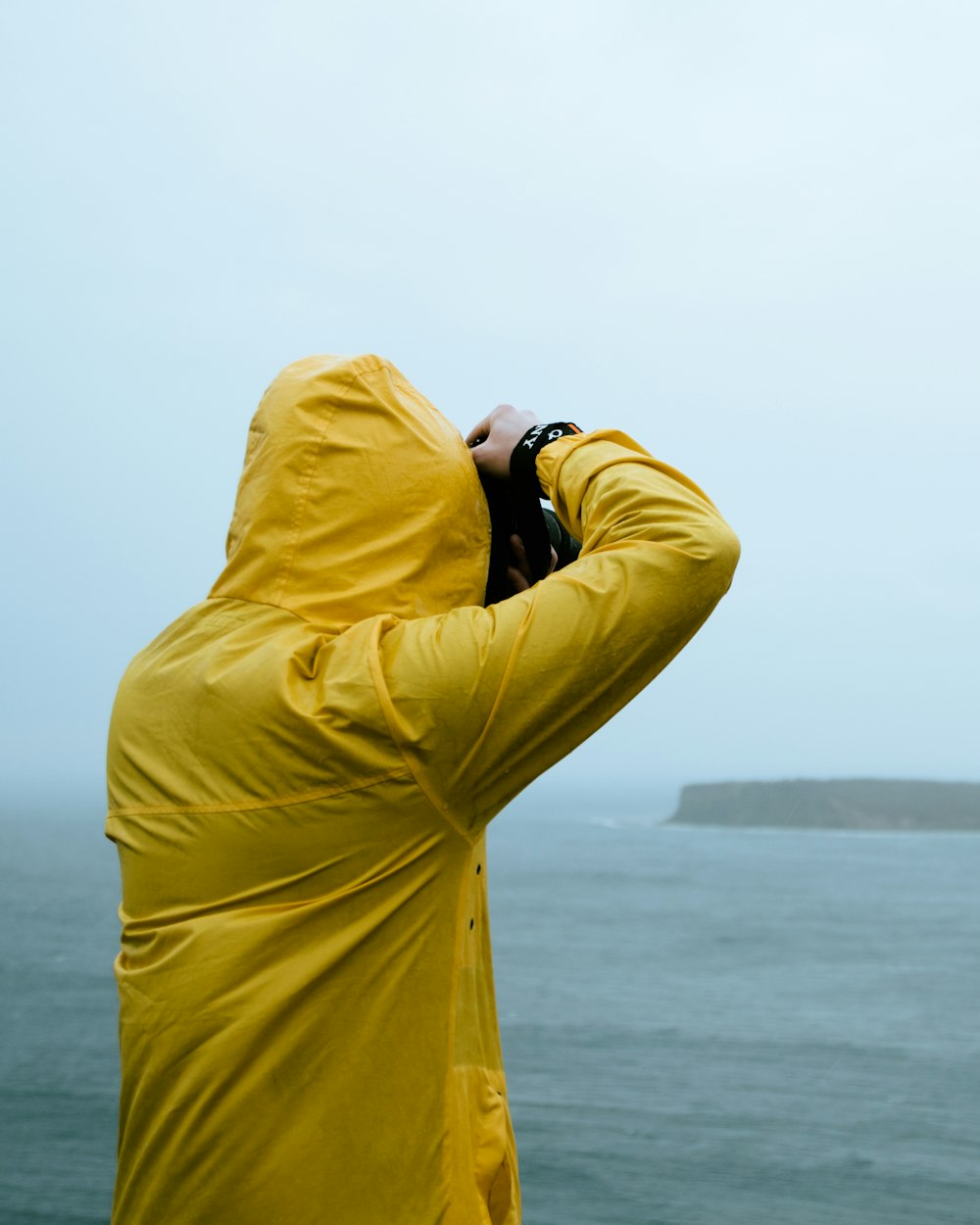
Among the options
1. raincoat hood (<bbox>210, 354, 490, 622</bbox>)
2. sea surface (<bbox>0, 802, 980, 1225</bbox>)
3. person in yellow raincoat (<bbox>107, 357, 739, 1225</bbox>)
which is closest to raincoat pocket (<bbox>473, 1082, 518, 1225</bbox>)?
person in yellow raincoat (<bbox>107, 357, 739, 1225</bbox>)

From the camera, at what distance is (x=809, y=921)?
55781 millimetres

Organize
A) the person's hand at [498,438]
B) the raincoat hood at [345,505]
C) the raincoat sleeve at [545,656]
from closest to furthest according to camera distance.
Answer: the raincoat sleeve at [545,656] < the raincoat hood at [345,505] < the person's hand at [498,438]

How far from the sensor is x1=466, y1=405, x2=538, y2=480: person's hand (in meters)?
1.13

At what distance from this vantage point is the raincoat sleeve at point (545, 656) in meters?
0.89

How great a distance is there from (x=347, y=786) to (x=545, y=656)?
200mm

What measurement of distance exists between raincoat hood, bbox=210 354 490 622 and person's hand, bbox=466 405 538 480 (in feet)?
0.24

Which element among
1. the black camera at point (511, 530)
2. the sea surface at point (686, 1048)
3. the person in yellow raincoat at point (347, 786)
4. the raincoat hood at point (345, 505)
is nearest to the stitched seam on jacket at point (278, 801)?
the person in yellow raincoat at point (347, 786)

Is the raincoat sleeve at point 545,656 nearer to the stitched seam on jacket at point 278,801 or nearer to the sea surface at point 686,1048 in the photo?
the stitched seam on jacket at point 278,801

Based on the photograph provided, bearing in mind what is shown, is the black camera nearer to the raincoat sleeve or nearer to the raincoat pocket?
the raincoat sleeve

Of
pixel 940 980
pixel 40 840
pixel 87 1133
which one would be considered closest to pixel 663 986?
pixel 940 980

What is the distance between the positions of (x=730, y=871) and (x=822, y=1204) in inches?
2026

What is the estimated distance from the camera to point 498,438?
3.76ft

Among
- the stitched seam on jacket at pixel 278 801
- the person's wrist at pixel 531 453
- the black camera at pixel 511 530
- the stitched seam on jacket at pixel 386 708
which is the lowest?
the stitched seam on jacket at pixel 278 801

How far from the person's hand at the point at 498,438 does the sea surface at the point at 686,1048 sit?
874 inches
